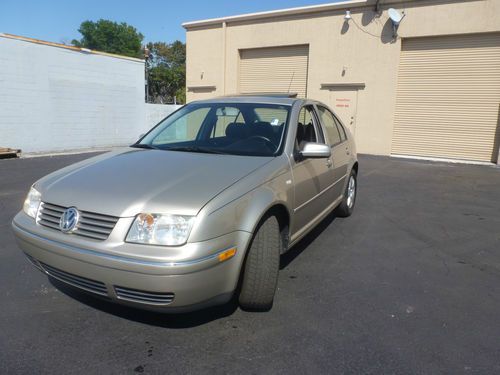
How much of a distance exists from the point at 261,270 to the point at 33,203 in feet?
5.73

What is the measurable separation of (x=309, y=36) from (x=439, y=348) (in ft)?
47.2

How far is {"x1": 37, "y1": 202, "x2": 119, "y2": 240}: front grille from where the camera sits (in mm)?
2549

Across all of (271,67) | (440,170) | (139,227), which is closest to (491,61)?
(440,170)

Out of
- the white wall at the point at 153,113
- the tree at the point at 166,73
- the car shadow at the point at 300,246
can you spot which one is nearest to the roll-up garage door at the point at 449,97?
the car shadow at the point at 300,246

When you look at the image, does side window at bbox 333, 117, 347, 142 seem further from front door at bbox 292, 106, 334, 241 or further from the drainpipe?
the drainpipe

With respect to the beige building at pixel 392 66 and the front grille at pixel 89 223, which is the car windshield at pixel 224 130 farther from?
the beige building at pixel 392 66

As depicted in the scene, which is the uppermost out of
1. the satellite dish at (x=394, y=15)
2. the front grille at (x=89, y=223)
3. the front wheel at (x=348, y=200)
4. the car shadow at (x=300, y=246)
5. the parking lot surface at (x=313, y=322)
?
the satellite dish at (x=394, y=15)

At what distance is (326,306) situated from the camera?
10.8ft

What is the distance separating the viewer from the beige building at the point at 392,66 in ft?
42.4

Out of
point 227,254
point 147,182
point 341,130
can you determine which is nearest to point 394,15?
point 341,130

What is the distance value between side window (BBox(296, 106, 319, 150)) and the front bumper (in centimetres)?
166

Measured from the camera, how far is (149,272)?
2.40m

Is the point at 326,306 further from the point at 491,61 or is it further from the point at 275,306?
the point at 491,61

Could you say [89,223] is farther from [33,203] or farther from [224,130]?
[224,130]
